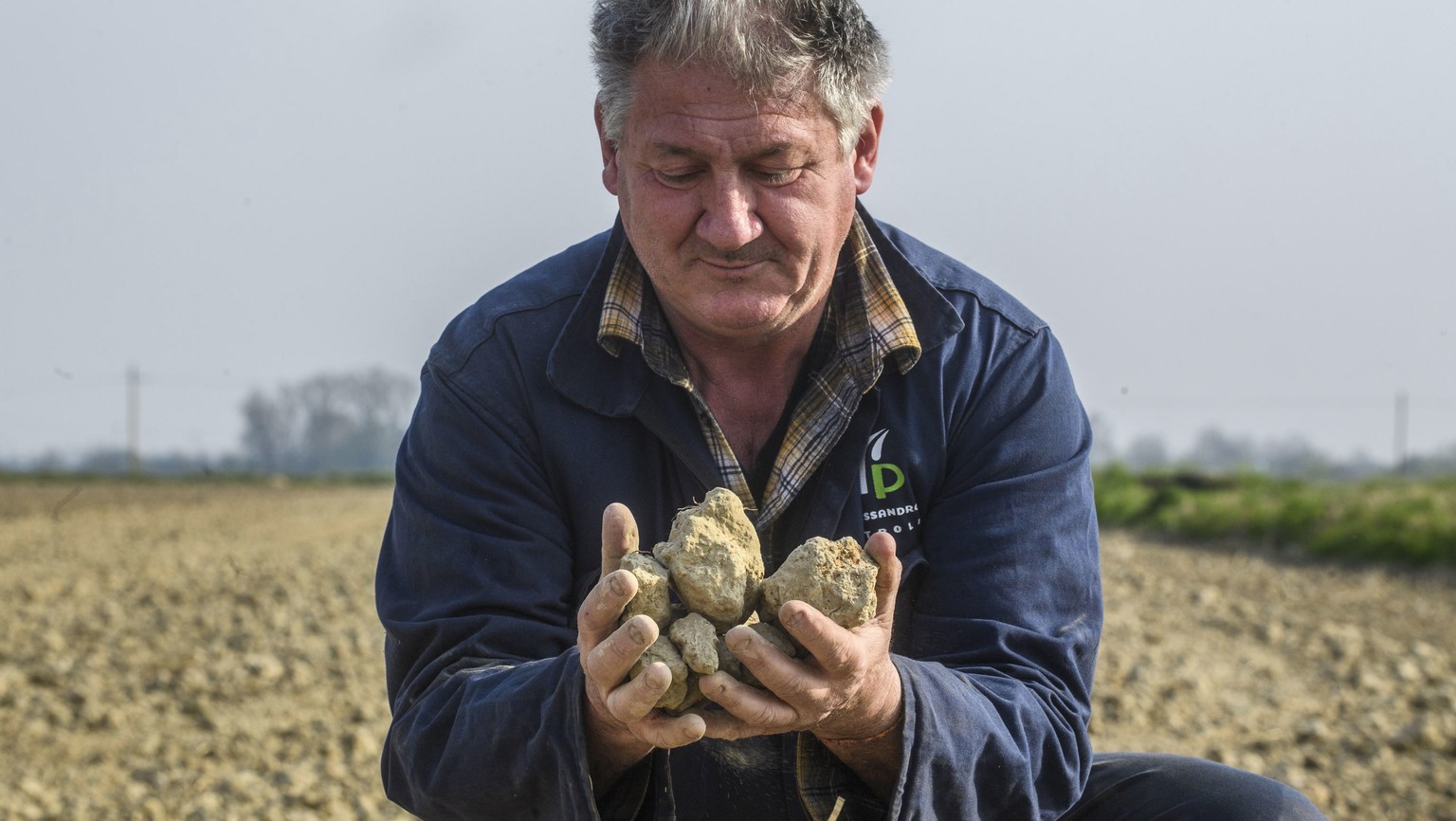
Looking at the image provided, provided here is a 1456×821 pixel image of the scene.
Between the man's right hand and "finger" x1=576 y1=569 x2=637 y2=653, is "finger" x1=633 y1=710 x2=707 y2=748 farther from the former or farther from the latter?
"finger" x1=576 y1=569 x2=637 y2=653

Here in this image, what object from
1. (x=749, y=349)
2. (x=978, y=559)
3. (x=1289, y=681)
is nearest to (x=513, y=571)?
(x=749, y=349)

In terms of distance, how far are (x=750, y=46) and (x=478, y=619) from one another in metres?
1.15

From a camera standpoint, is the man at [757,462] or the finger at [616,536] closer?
the finger at [616,536]

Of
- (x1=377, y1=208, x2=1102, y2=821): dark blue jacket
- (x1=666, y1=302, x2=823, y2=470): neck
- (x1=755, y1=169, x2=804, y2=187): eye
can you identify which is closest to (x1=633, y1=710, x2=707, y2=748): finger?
(x1=377, y1=208, x2=1102, y2=821): dark blue jacket

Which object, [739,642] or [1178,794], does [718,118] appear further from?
[1178,794]

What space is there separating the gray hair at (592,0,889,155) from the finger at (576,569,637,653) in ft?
3.29

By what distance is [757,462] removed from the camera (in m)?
2.94

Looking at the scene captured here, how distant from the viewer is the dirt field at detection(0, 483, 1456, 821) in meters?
4.99

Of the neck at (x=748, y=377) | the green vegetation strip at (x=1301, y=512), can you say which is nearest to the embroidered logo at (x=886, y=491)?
the neck at (x=748, y=377)

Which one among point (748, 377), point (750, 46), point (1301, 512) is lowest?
point (1301, 512)

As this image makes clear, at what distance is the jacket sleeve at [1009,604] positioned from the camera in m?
2.47

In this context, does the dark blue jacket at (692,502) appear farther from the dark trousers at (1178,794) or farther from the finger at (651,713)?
the finger at (651,713)

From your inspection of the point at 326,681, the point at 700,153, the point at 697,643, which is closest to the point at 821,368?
the point at 700,153

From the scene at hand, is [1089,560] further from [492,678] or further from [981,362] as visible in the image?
[492,678]
